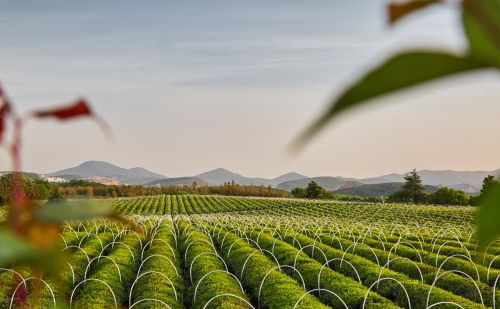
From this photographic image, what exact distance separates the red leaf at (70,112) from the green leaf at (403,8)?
0.18 m

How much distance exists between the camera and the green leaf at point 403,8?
0.86 ft

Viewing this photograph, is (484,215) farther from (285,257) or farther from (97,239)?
(97,239)

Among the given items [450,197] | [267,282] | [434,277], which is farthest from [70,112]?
[450,197]

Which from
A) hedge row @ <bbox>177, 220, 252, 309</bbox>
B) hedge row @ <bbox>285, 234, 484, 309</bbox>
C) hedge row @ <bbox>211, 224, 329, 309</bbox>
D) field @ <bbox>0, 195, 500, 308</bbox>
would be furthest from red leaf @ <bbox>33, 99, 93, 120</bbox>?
hedge row @ <bbox>285, 234, 484, 309</bbox>

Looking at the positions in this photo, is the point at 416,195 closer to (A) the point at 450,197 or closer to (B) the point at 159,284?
(A) the point at 450,197

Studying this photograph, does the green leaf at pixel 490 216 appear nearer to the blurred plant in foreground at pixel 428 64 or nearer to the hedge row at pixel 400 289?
the blurred plant in foreground at pixel 428 64

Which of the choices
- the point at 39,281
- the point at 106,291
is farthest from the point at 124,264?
the point at 39,281

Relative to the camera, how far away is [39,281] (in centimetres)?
35

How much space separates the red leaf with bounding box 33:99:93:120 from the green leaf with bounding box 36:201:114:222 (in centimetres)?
5

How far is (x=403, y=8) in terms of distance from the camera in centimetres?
27

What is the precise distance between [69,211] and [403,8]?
20 centimetres

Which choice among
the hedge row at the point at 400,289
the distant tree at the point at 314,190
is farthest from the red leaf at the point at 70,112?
the distant tree at the point at 314,190

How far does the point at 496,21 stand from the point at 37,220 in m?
0.26

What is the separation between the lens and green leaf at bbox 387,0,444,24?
262 mm
